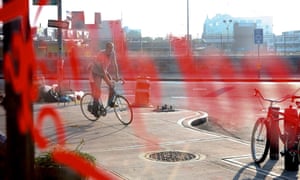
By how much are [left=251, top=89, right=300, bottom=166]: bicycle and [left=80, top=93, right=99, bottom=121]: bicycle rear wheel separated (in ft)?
16.1

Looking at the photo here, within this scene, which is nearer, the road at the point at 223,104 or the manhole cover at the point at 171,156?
the manhole cover at the point at 171,156

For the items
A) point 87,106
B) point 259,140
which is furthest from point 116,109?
point 259,140

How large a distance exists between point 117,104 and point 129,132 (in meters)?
1.74

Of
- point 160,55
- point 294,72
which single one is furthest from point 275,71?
point 160,55

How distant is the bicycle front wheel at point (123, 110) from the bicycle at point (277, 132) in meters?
3.85

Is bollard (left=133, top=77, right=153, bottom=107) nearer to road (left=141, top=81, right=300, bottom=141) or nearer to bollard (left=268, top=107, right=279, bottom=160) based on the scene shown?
road (left=141, top=81, right=300, bottom=141)

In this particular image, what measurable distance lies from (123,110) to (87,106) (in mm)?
1154

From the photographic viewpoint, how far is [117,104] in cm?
1174

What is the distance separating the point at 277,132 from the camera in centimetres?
729

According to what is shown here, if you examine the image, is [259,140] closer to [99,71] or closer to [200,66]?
[99,71]

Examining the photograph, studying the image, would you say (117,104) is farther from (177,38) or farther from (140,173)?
(177,38)

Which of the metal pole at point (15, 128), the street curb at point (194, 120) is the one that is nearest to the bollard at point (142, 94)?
the street curb at point (194, 120)

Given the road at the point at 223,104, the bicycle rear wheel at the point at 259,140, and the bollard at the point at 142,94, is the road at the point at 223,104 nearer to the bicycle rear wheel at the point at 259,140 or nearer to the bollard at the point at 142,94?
the bollard at the point at 142,94

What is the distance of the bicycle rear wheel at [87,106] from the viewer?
11984mm
